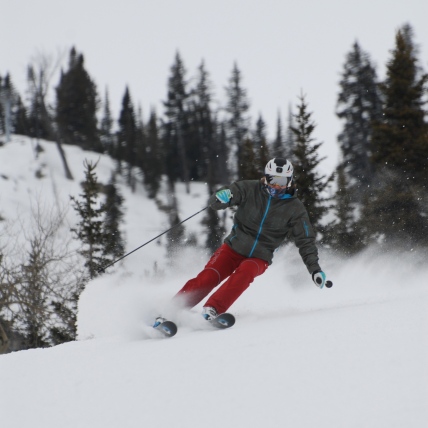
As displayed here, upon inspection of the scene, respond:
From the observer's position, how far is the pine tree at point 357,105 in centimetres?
3297

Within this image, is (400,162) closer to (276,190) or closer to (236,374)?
(276,190)

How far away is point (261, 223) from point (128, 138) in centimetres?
4847

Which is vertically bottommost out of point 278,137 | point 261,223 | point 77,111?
point 278,137

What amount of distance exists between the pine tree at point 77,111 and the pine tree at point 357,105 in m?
31.4

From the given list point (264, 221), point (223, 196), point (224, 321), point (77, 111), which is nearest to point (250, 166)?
point (264, 221)

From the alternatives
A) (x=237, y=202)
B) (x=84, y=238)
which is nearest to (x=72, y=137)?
(x=84, y=238)

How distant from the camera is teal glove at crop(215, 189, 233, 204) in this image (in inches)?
213

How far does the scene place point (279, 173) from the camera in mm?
5449

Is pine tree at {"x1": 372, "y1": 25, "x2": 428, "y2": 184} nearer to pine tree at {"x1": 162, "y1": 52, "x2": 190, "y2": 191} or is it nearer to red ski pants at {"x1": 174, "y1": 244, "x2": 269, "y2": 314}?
red ski pants at {"x1": 174, "y1": 244, "x2": 269, "y2": 314}

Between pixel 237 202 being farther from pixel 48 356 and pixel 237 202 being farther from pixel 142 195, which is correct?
pixel 142 195

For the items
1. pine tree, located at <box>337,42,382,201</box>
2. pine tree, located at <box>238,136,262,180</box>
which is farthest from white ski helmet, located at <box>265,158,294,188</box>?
pine tree, located at <box>337,42,382,201</box>

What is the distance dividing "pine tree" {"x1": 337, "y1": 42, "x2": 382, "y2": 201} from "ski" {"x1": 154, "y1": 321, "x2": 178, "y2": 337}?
29.3 m

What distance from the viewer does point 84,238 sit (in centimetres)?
2275

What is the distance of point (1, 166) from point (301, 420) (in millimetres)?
45080
